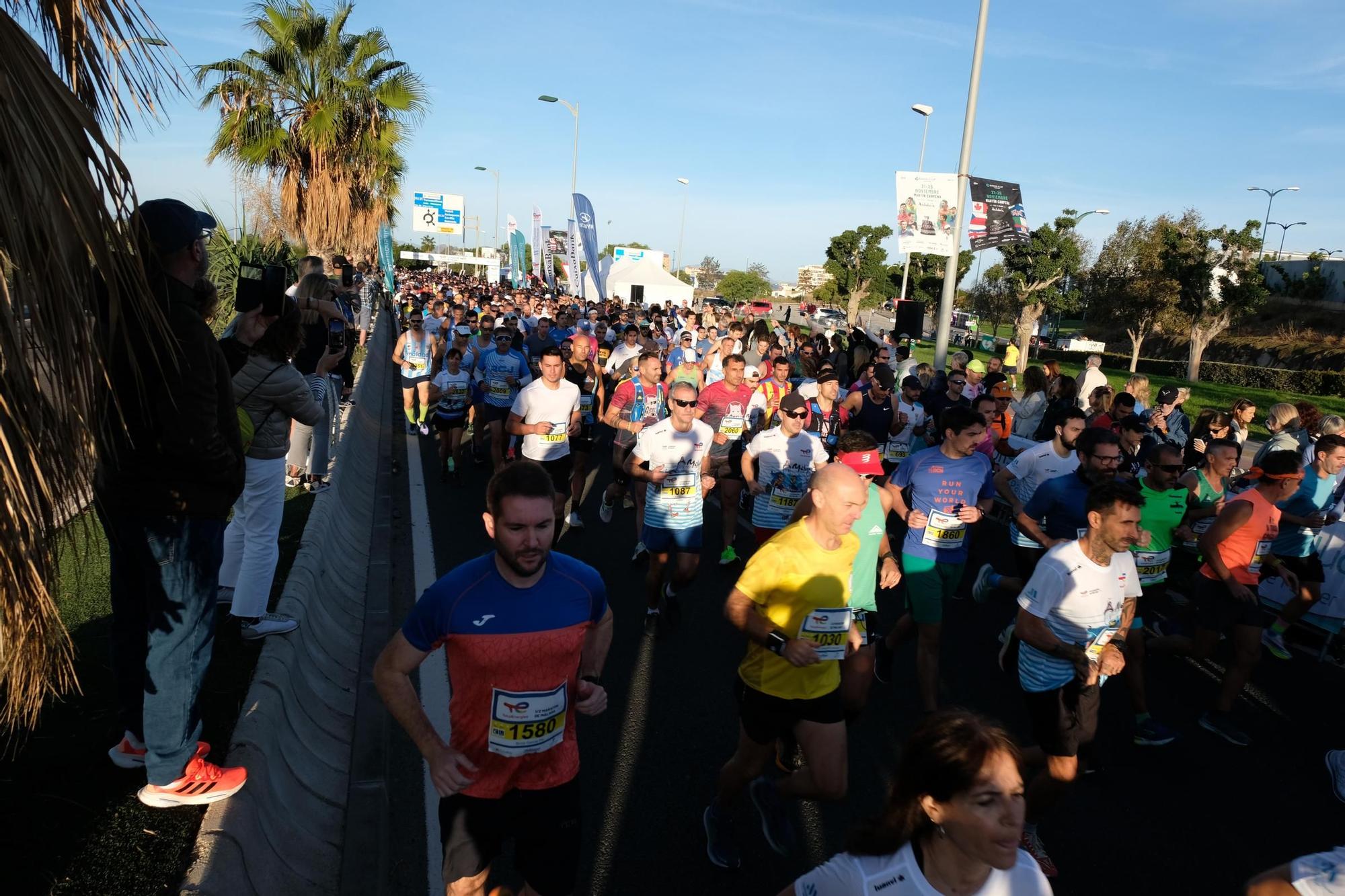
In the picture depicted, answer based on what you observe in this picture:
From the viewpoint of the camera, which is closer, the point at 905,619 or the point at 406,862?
the point at 406,862

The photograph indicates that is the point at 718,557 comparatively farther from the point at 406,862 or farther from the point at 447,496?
the point at 406,862

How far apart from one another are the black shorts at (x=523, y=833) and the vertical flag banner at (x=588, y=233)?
20010 mm

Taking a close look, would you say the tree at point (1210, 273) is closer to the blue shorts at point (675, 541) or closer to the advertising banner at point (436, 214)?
the blue shorts at point (675, 541)

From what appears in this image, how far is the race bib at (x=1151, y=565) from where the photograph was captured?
19.4 feet

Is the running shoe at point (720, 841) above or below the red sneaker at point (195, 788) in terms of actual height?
below

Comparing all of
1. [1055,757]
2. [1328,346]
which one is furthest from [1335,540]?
[1328,346]

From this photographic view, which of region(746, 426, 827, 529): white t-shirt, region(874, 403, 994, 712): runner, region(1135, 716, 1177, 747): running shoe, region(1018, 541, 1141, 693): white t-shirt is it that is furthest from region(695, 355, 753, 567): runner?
region(1018, 541, 1141, 693): white t-shirt

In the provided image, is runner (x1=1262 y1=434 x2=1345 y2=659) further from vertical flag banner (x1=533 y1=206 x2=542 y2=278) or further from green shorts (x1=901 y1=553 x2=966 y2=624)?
vertical flag banner (x1=533 y1=206 x2=542 y2=278)

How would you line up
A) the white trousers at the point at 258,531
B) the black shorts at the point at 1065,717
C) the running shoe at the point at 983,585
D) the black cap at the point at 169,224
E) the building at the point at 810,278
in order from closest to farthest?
the black cap at the point at 169,224 < the black shorts at the point at 1065,717 < the white trousers at the point at 258,531 < the running shoe at the point at 983,585 < the building at the point at 810,278

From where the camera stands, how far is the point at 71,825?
10.4 feet

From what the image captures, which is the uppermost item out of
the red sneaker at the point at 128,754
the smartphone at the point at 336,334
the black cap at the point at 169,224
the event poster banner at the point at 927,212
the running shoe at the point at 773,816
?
the event poster banner at the point at 927,212

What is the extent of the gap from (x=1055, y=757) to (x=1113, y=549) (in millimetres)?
1015

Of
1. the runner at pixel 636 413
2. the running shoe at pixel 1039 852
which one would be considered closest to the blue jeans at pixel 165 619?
the running shoe at pixel 1039 852

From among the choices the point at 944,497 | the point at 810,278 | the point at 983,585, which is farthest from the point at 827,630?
the point at 810,278
